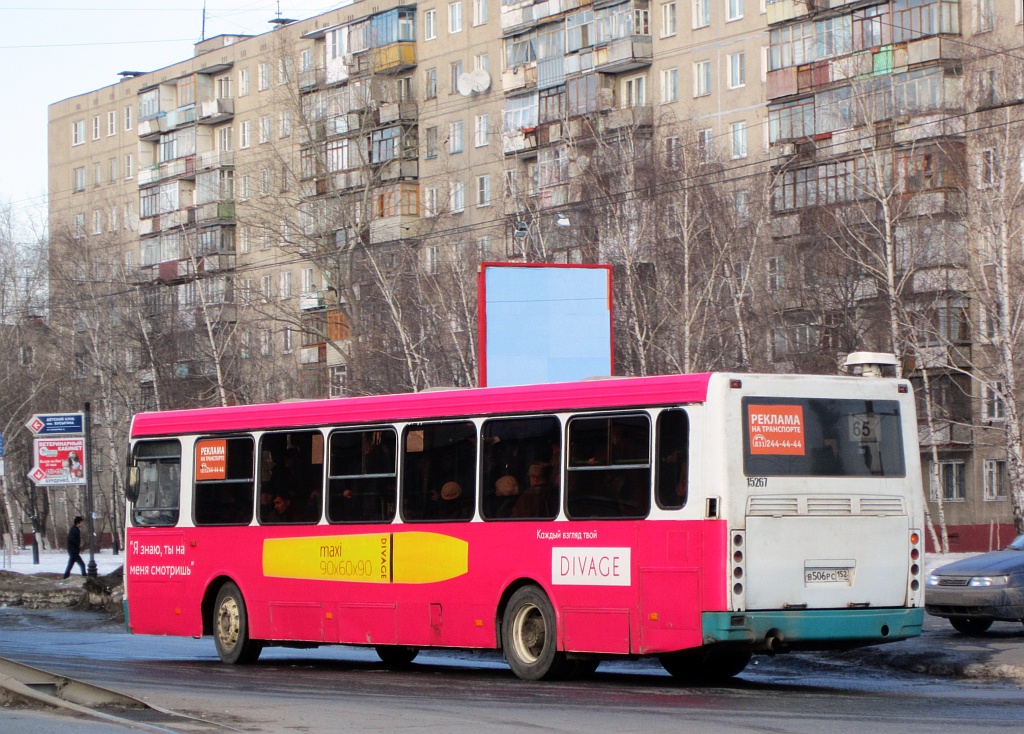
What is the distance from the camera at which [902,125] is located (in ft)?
137

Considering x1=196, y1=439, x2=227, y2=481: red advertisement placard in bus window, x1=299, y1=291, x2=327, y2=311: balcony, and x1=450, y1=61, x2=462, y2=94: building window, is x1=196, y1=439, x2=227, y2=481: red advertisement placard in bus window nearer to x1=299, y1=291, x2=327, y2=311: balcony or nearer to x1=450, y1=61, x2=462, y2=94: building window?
x1=299, y1=291, x2=327, y2=311: balcony

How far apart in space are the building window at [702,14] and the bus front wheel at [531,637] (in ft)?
144

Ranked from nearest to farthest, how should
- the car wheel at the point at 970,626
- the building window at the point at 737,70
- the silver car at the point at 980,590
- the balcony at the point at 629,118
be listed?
the silver car at the point at 980,590 → the car wheel at the point at 970,626 → the balcony at the point at 629,118 → the building window at the point at 737,70

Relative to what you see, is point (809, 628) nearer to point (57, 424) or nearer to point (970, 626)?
point (970, 626)

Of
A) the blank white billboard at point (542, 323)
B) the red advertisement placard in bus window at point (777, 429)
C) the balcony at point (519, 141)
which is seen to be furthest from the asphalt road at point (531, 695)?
the balcony at point (519, 141)

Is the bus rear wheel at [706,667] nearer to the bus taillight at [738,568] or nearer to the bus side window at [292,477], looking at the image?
the bus taillight at [738,568]

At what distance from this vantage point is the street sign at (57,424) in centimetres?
3347

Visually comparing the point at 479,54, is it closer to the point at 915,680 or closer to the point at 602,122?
the point at 602,122

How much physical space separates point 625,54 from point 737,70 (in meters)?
3.86

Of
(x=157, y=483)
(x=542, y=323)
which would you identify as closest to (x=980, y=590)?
(x=157, y=483)

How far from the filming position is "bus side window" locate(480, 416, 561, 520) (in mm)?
14656

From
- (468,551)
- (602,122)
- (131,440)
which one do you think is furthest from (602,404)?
(602,122)

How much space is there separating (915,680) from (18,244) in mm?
57211

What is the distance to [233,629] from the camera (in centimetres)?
1798
